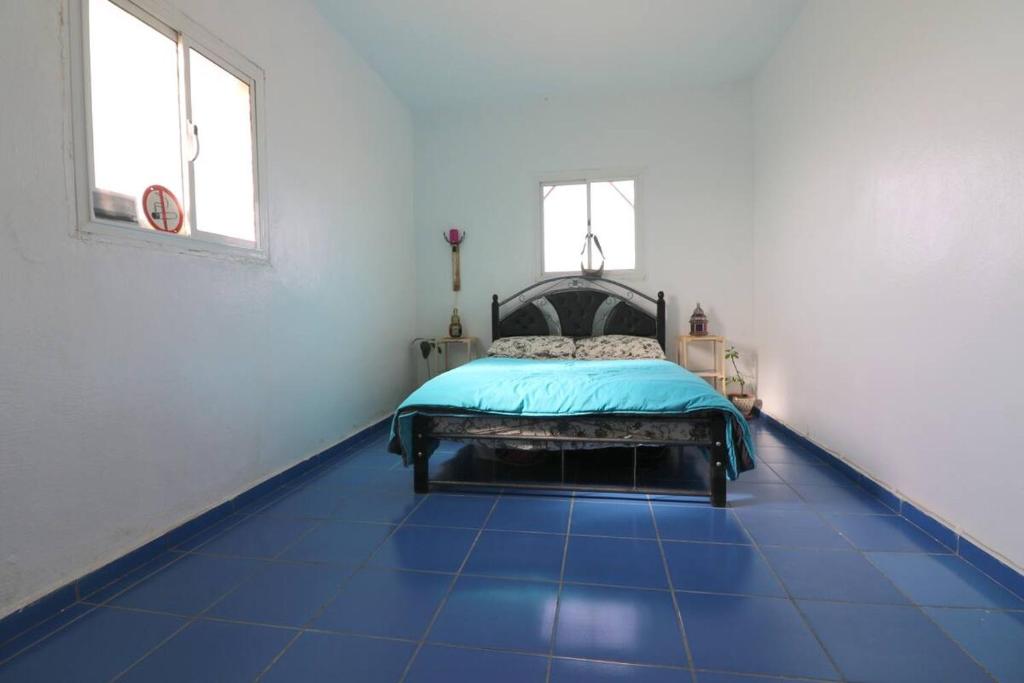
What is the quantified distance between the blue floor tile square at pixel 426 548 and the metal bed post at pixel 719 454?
1201 millimetres

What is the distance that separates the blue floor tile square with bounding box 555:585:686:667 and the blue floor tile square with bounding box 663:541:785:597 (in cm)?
15

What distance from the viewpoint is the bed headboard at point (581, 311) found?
4262mm

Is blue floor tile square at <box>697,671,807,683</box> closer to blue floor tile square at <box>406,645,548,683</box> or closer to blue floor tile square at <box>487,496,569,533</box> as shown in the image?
blue floor tile square at <box>406,645,548,683</box>

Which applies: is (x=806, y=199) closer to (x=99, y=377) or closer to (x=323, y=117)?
(x=323, y=117)

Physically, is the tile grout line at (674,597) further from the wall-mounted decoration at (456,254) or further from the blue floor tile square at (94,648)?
the wall-mounted decoration at (456,254)

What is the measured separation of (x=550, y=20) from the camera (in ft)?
10.5

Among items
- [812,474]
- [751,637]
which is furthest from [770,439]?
[751,637]

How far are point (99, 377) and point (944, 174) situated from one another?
329 centimetres

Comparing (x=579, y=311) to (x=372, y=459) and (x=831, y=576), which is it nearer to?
(x=372, y=459)

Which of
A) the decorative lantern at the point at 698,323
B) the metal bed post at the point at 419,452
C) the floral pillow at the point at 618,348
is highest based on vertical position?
the decorative lantern at the point at 698,323

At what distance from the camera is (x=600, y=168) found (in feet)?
14.5

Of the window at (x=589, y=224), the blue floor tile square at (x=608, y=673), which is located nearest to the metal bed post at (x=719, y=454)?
the blue floor tile square at (x=608, y=673)

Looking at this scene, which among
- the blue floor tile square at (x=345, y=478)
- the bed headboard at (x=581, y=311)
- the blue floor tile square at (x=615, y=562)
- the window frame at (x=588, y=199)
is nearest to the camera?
the blue floor tile square at (x=615, y=562)

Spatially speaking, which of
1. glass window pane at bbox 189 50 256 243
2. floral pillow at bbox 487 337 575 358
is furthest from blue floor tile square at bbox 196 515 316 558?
floral pillow at bbox 487 337 575 358
